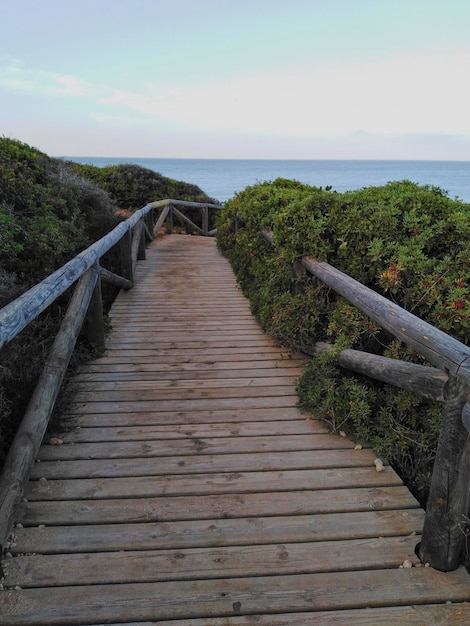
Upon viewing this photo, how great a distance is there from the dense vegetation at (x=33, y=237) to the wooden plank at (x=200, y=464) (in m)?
0.33

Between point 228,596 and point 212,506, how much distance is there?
516 millimetres

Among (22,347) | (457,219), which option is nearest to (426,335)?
(457,219)

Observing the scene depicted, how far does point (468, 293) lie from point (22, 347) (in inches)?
114

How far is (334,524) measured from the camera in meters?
2.17

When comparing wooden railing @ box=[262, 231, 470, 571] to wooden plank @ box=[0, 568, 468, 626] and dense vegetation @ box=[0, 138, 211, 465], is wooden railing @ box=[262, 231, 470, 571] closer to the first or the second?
wooden plank @ box=[0, 568, 468, 626]

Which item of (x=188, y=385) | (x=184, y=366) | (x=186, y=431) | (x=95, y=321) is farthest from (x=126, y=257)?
(x=186, y=431)

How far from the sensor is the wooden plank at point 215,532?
79.8 inches

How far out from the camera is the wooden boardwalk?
175cm

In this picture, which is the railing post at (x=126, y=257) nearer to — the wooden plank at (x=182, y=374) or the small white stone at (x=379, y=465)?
the wooden plank at (x=182, y=374)

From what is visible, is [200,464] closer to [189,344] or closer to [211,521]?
[211,521]

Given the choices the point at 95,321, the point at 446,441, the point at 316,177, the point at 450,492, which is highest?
the point at 316,177

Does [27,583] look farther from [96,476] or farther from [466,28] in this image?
[466,28]

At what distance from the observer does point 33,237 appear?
14.9ft

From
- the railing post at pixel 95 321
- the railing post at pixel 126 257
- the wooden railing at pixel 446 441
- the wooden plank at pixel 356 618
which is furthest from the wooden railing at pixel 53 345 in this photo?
the railing post at pixel 126 257
